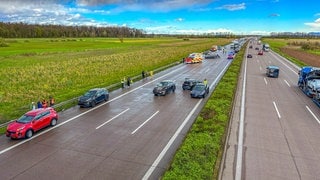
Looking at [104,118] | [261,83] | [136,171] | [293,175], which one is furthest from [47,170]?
[261,83]

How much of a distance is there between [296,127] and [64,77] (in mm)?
36825

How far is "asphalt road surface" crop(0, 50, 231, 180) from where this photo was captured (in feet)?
45.7

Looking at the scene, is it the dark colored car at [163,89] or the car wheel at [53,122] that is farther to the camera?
the dark colored car at [163,89]

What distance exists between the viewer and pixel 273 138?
18.1m

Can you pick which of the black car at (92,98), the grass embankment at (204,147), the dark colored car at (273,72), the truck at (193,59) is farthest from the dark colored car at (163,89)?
the truck at (193,59)

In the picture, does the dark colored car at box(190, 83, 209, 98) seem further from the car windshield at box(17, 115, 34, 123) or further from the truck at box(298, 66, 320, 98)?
the car windshield at box(17, 115, 34, 123)

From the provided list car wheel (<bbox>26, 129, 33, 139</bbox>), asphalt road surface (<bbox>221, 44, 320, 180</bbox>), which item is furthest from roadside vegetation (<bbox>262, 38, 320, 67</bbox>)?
car wheel (<bbox>26, 129, 33, 139</bbox>)

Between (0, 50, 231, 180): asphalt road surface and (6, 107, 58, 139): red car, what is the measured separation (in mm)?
458

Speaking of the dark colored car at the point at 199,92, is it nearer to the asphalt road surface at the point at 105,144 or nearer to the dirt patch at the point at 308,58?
the asphalt road surface at the point at 105,144

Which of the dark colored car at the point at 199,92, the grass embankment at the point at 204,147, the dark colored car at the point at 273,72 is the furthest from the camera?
the dark colored car at the point at 273,72

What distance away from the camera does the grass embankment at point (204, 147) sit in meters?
12.6

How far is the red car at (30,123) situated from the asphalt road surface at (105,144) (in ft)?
1.50

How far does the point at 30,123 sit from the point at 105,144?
5924mm

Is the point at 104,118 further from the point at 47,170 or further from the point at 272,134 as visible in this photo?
the point at 272,134
